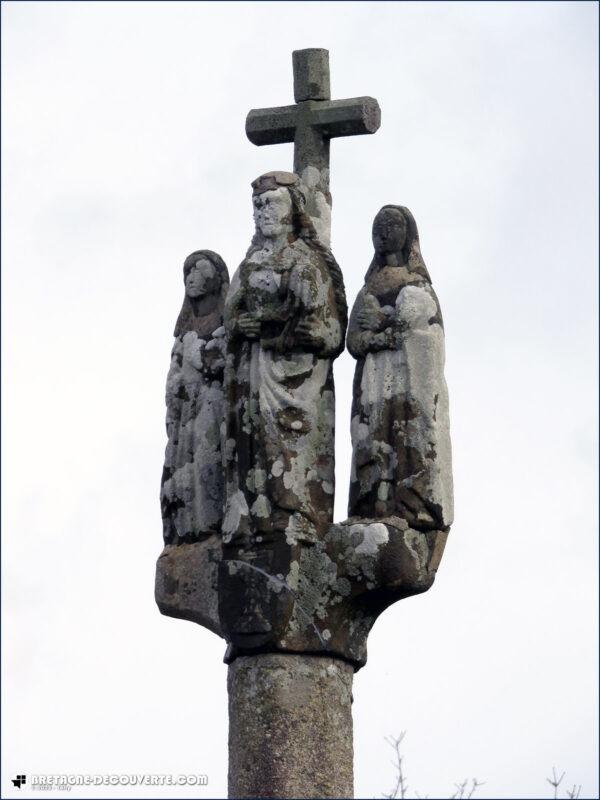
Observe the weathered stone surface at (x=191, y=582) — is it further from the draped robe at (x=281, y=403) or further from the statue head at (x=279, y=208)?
the statue head at (x=279, y=208)

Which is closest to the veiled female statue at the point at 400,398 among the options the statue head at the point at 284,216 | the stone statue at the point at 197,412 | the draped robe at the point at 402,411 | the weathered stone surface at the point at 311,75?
the draped robe at the point at 402,411

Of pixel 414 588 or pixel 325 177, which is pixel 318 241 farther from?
pixel 414 588

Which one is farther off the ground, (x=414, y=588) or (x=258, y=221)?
(x=258, y=221)

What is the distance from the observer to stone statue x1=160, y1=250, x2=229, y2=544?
2383cm

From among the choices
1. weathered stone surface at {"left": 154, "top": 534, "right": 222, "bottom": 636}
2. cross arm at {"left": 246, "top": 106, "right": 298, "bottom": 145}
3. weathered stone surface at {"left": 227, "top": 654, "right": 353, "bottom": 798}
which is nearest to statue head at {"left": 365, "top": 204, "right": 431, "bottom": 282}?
cross arm at {"left": 246, "top": 106, "right": 298, "bottom": 145}

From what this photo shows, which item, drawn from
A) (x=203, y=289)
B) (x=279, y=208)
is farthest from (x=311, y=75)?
(x=203, y=289)

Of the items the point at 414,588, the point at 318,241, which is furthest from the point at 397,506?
the point at 318,241

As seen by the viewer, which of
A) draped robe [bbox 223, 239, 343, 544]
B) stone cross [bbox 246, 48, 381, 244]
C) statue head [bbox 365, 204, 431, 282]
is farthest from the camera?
stone cross [bbox 246, 48, 381, 244]

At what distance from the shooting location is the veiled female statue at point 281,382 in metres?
23.1

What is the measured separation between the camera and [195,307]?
2438cm

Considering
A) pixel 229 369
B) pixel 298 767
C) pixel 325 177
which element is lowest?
pixel 298 767

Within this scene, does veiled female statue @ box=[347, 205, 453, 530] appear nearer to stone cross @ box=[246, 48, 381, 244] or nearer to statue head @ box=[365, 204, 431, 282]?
statue head @ box=[365, 204, 431, 282]

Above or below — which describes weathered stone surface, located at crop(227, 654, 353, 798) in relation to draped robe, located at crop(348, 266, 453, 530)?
below

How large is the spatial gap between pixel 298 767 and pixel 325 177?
14.6 ft
